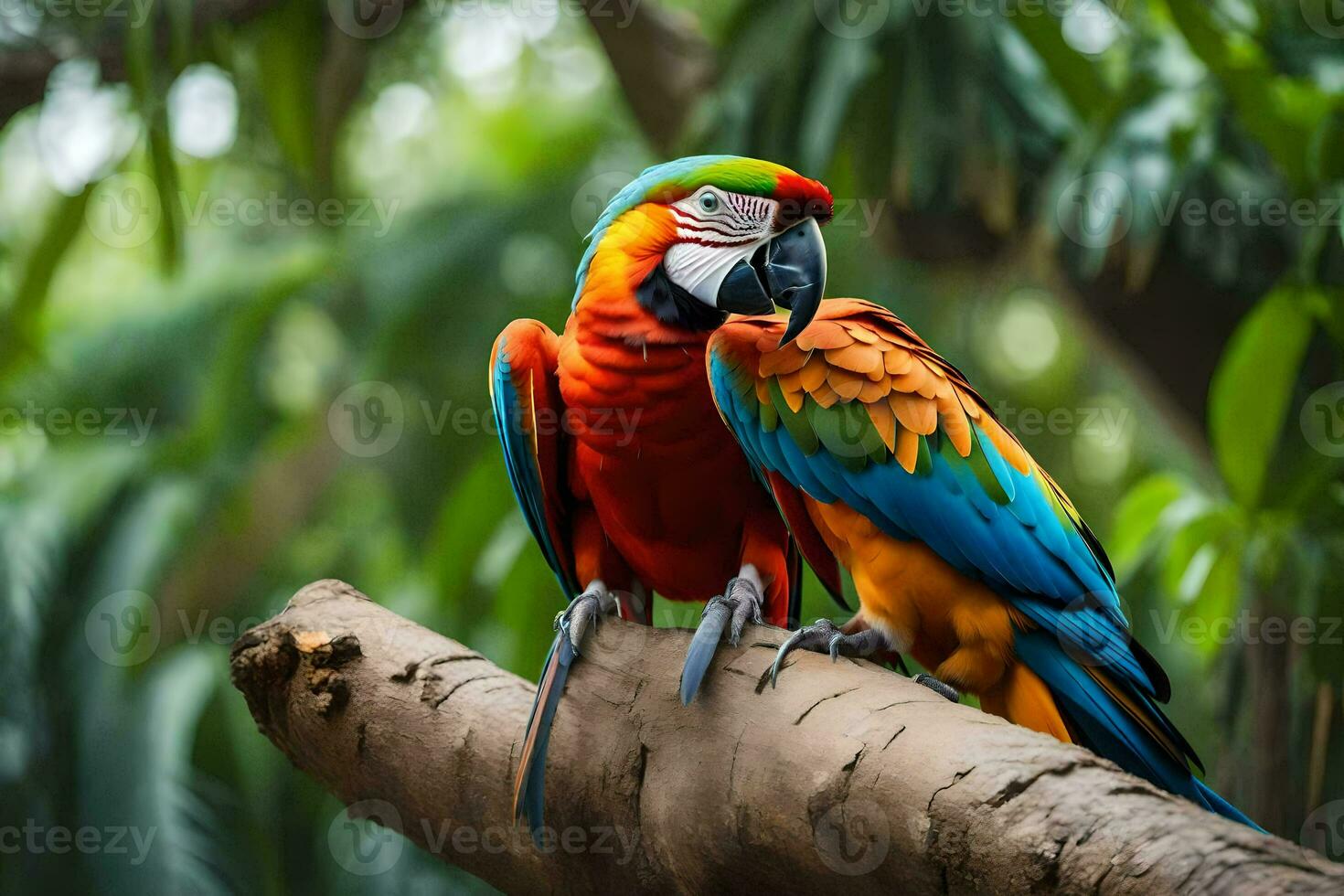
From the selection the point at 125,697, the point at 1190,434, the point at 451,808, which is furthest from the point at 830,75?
the point at 125,697

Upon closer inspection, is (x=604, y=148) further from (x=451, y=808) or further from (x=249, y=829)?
(x=451, y=808)

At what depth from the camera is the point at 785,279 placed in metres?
1.55
